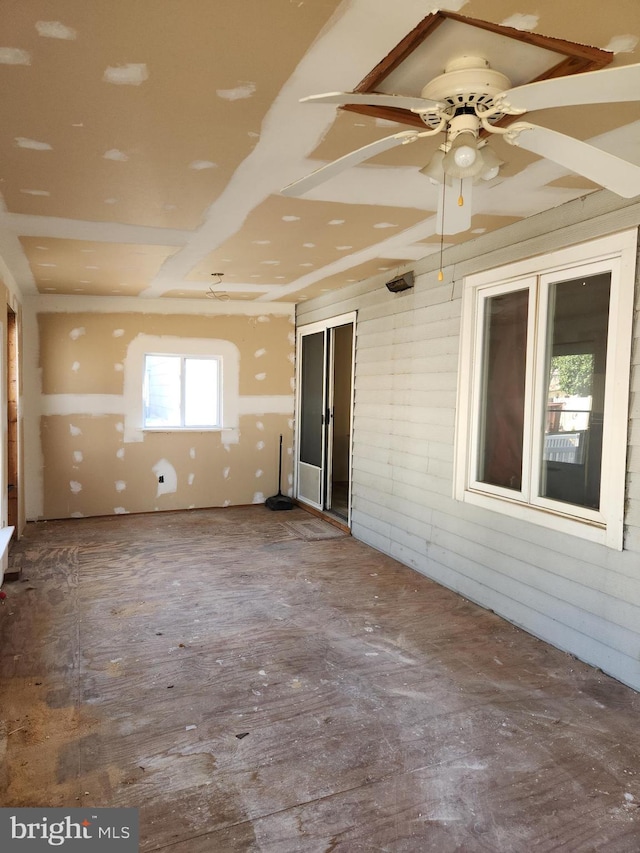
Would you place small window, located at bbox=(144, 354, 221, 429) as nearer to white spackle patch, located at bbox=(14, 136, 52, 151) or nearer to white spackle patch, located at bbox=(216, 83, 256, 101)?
white spackle patch, located at bbox=(14, 136, 52, 151)

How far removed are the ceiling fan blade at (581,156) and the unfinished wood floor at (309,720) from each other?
2206 millimetres

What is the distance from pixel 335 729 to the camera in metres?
2.50

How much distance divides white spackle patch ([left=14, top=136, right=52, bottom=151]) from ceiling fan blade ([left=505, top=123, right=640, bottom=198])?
1.91 meters

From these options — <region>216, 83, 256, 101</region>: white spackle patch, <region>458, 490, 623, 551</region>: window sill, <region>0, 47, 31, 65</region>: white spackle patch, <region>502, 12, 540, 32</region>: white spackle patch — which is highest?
<region>502, 12, 540, 32</region>: white spackle patch

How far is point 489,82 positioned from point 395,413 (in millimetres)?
3454

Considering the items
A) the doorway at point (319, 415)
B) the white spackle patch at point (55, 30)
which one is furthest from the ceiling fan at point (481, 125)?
the doorway at point (319, 415)

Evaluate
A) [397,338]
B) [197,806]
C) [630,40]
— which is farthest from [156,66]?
[397,338]

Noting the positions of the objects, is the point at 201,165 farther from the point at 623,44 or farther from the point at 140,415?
the point at 140,415

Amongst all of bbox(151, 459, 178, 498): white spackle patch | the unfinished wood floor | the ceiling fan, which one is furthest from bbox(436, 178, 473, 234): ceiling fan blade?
bbox(151, 459, 178, 498): white spackle patch

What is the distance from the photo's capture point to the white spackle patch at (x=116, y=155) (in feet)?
8.11

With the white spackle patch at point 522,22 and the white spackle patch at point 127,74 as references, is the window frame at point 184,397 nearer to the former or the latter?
the white spackle patch at point 127,74

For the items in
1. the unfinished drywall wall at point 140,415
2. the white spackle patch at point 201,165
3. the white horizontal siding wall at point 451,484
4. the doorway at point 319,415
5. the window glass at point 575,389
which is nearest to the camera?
the white spackle patch at point 201,165

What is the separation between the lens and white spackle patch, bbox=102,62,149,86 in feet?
5.95

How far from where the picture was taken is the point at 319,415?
22.2ft
